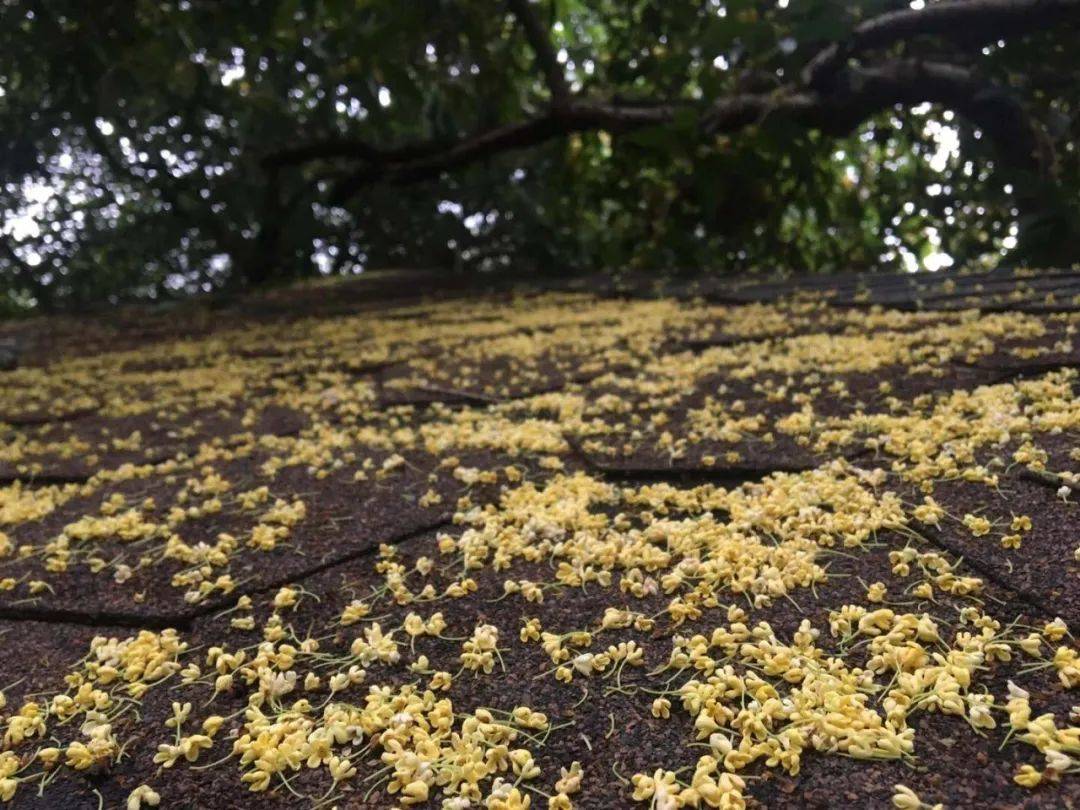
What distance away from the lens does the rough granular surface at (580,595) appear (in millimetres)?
688

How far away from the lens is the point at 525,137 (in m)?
5.01

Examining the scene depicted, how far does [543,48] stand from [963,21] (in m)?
2.19

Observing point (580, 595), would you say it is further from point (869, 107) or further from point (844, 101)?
point (869, 107)

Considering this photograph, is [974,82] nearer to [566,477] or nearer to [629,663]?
[566,477]

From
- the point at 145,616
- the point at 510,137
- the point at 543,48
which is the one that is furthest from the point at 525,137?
the point at 145,616

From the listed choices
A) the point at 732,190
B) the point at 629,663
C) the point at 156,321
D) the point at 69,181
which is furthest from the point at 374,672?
the point at 69,181

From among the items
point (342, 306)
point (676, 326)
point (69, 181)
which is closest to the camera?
point (676, 326)

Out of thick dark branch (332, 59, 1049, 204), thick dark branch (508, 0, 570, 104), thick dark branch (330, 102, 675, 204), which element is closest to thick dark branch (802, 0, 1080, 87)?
thick dark branch (332, 59, 1049, 204)

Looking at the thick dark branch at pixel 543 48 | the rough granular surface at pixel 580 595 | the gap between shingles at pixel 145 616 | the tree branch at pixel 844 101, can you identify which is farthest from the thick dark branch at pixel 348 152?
the gap between shingles at pixel 145 616

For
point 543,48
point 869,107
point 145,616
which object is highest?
point 543,48

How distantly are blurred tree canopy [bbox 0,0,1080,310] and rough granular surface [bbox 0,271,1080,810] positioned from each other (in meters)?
2.05

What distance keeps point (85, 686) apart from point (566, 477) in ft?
2.37

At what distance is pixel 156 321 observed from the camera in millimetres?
4461

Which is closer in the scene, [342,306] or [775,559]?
[775,559]
